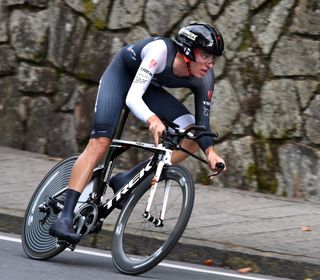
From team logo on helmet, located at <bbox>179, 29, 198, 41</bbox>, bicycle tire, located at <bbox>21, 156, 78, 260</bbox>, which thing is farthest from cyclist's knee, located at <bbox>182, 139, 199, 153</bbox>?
bicycle tire, located at <bbox>21, 156, 78, 260</bbox>

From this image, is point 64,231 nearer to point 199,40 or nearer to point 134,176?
point 134,176

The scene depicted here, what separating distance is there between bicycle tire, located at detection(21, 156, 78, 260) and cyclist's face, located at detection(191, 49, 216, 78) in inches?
46.2

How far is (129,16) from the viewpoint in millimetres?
10836

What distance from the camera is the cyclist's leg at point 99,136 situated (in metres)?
6.77

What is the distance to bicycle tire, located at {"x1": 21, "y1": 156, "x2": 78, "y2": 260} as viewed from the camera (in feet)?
23.2

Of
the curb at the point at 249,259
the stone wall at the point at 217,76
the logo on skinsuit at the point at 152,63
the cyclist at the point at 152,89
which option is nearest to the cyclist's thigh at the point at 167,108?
the cyclist at the point at 152,89

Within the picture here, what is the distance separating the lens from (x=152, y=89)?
696 centimetres

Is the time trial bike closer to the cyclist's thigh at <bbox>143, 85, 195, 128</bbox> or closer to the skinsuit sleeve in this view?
the cyclist's thigh at <bbox>143, 85, 195, 128</bbox>

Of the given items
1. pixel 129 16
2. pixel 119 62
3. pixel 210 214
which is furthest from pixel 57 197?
pixel 129 16

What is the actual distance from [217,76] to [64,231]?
3.96 metres

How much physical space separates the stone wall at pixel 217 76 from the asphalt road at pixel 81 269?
2822mm

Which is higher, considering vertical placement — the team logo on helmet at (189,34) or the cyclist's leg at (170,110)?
the team logo on helmet at (189,34)

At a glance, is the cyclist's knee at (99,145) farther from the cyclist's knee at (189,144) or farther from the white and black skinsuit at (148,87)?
the cyclist's knee at (189,144)

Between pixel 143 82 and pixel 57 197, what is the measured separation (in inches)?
48.1
